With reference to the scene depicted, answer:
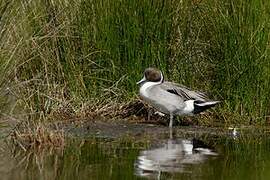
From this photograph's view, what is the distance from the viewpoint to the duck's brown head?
1052 centimetres

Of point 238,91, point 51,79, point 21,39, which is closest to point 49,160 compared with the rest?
point 21,39

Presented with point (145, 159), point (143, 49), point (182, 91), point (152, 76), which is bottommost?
point (145, 159)

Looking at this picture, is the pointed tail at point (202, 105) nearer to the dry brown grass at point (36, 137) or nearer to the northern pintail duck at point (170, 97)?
the northern pintail duck at point (170, 97)

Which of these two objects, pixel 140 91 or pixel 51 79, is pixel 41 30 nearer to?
pixel 51 79

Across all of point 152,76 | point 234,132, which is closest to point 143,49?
point 152,76

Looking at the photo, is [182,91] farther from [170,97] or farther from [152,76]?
→ [152,76]

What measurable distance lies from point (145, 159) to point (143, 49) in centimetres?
303

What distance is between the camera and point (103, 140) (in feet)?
30.9

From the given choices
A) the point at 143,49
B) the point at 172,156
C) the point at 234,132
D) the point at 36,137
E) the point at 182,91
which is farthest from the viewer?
the point at 143,49

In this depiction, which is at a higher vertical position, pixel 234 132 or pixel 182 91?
pixel 182 91

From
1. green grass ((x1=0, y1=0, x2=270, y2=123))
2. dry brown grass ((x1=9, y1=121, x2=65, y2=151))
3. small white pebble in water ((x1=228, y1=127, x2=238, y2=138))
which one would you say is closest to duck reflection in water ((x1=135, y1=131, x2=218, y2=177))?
small white pebble in water ((x1=228, y1=127, x2=238, y2=138))

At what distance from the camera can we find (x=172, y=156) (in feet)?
28.0

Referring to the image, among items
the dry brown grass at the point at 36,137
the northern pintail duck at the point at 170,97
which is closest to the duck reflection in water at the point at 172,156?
the northern pintail duck at the point at 170,97

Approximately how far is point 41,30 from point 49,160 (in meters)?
3.15
